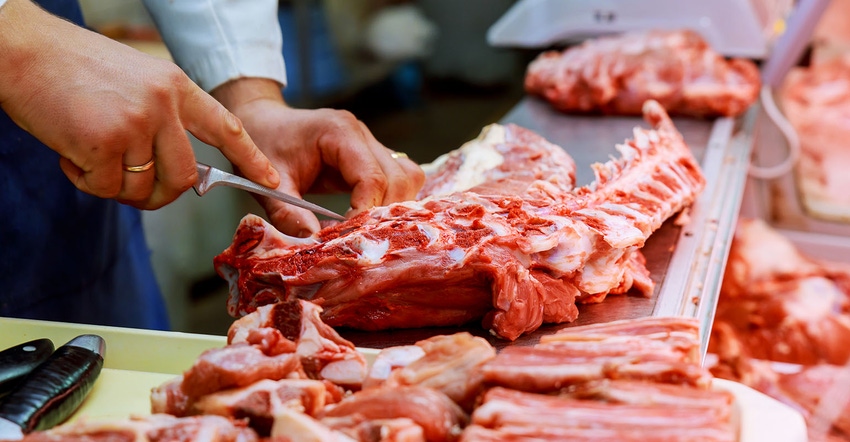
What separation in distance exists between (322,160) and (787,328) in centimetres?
183

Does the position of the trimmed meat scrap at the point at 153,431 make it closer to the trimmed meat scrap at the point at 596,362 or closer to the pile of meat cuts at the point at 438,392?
the pile of meat cuts at the point at 438,392

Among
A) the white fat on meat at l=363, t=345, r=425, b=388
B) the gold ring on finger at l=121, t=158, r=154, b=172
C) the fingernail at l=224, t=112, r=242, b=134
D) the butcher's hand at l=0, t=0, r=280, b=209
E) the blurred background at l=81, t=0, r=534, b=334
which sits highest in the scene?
the butcher's hand at l=0, t=0, r=280, b=209

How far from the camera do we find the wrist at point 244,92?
241 cm

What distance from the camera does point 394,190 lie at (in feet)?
6.95

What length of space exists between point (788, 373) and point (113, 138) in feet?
7.44

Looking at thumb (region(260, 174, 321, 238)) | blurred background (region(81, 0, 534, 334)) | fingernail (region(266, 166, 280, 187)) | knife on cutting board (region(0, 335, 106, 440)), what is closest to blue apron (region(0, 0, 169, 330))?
thumb (region(260, 174, 321, 238))

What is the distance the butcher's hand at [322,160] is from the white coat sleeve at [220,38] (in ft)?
0.49

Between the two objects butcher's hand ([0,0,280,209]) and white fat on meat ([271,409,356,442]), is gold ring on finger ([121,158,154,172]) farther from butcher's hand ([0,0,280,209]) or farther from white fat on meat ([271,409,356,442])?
white fat on meat ([271,409,356,442])

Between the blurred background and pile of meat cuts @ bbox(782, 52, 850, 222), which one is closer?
pile of meat cuts @ bbox(782, 52, 850, 222)

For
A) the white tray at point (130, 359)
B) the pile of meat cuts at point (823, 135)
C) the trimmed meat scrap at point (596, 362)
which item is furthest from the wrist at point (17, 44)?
the pile of meat cuts at point (823, 135)

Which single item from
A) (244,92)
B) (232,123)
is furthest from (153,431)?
(244,92)

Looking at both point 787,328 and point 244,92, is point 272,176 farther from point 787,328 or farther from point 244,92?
point 787,328

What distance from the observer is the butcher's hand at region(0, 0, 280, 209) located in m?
1.54

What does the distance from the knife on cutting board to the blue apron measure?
42.7 inches
